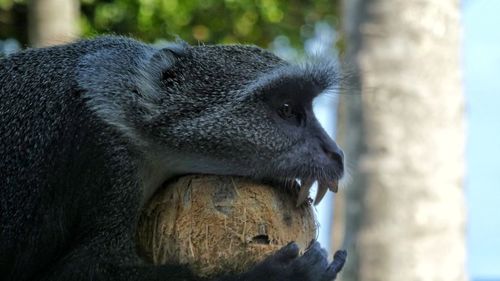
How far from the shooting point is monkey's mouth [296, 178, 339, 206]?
5.19 m

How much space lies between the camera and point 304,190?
518cm

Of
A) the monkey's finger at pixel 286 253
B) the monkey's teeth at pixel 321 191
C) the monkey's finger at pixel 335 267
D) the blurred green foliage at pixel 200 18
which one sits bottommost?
the monkey's finger at pixel 335 267

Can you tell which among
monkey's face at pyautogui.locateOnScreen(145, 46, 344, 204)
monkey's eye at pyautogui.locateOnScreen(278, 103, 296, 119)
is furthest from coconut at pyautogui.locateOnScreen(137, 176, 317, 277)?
monkey's eye at pyautogui.locateOnScreen(278, 103, 296, 119)

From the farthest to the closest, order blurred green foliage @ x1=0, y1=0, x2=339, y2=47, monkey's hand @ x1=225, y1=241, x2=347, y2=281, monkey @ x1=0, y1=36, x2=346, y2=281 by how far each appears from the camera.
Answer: blurred green foliage @ x1=0, y1=0, x2=339, y2=47 → monkey @ x1=0, y1=36, x2=346, y2=281 → monkey's hand @ x1=225, y1=241, x2=347, y2=281

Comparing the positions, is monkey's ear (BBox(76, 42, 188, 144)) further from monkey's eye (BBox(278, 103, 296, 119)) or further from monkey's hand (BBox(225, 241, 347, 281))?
monkey's hand (BBox(225, 241, 347, 281))

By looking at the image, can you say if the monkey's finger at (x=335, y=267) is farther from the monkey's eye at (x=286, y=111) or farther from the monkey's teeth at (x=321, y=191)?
the monkey's eye at (x=286, y=111)

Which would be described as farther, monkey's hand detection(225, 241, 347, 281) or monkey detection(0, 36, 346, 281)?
monkey detection(0, 36, 346, 281)

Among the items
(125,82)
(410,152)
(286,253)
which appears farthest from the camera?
(410,152)

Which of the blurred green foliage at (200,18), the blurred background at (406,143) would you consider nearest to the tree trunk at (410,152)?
the blurred background at (406,143)

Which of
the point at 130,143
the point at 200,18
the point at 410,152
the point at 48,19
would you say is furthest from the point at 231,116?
the point at 200,18

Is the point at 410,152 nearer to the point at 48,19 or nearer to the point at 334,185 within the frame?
the point at 334,185

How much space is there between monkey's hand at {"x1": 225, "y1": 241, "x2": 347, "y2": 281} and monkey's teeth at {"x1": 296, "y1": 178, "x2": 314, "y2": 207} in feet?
0.67

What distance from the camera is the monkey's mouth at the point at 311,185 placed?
17.0 ft

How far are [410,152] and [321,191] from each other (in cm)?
314
